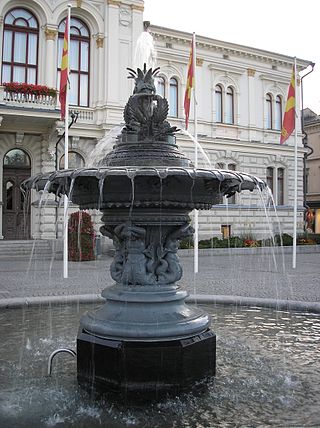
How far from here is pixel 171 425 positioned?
12.1 feet

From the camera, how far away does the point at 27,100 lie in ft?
75.4

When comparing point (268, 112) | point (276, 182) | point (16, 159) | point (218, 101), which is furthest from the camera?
point (268, 112)

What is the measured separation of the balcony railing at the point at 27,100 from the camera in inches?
888

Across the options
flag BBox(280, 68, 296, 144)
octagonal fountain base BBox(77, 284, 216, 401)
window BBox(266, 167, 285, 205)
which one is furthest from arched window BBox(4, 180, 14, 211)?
octagonal fountain base BBox(77, 284, 216, 401)

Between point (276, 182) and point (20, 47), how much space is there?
60.7ft

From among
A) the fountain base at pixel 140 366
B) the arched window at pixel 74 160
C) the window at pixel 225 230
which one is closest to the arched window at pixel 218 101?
the window at pixel 225 230

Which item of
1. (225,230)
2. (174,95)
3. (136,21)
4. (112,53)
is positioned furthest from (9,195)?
(225,230)

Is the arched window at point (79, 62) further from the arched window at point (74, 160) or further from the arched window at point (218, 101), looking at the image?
the arched window at point (218, 101)

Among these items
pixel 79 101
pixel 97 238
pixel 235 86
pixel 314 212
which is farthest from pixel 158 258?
pixel 314 212

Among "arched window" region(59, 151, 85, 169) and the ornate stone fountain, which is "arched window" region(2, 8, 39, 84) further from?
the ornate stone fountain

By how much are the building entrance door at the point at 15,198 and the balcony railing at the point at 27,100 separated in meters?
3.04

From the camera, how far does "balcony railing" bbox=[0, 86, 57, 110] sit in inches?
888

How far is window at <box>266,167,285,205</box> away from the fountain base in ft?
96.8

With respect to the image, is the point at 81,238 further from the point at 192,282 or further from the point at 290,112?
the point at 290,112
